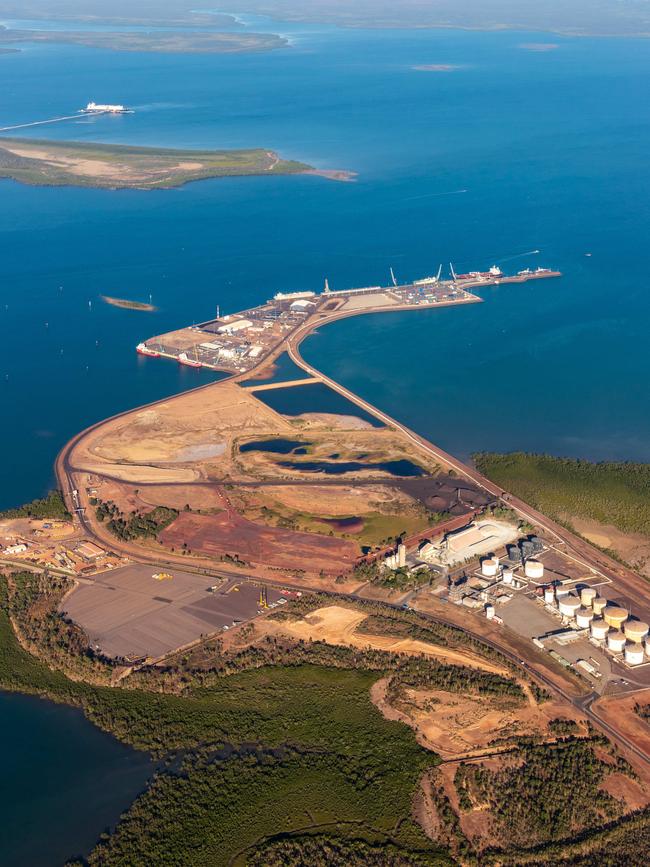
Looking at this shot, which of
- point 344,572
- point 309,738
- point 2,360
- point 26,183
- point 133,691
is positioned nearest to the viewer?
point 309,738

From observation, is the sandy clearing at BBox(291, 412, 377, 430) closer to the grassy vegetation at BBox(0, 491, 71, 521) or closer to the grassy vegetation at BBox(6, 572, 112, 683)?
the grassy vegetation at BBox(0, 491, 71, 521)

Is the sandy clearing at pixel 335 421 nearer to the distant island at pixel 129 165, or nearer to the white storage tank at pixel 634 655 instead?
the white storage tank at pixel 634 655

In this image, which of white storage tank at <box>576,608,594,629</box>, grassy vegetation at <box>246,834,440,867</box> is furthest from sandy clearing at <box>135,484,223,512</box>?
grassy vegetation at <box>246,834,440,867</box>

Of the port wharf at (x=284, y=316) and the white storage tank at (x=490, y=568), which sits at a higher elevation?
the port wharf at (x=284, y=316)

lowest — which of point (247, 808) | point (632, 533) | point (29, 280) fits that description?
point (247, 808)

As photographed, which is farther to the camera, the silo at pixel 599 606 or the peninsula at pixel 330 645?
the silo at pixel 599 606

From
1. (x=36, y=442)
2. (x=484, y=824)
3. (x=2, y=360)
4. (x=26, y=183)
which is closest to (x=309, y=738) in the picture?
(x=484, y=824)

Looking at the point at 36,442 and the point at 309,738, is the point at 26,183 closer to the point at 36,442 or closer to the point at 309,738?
the point at 36,442

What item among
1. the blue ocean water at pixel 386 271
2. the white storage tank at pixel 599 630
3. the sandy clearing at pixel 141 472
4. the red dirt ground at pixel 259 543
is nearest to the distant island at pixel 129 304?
the blue ocean water at pixel 386 271

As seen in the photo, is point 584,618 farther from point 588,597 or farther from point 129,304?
point 129,304
